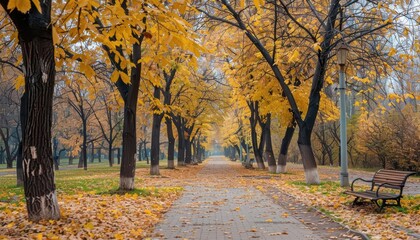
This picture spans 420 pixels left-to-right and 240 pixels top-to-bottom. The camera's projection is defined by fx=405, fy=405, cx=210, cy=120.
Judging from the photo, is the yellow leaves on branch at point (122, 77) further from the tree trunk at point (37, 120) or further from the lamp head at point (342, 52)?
the lamp head at point (342, 52)

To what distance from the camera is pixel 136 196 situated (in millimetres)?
11359

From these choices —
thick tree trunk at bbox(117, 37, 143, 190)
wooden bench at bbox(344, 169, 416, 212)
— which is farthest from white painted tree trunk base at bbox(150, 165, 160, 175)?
wooden bench at bbox(344, 169, 416, 212)

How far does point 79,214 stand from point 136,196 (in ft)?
12.1

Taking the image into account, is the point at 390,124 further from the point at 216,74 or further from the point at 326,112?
the point at 216,74

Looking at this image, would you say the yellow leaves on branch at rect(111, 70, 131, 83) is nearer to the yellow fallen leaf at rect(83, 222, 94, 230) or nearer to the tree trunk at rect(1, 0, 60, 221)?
the tree trunk at rect(1, 0, 60, 221)

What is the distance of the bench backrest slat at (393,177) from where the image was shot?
8.45 m

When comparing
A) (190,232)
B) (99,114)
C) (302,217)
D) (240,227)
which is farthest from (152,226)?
Result: (99,114)

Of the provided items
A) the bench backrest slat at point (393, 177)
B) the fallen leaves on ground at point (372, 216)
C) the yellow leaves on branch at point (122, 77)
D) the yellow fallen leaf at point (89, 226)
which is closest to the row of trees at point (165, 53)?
the yellow leaves on branch at point (122, 77)

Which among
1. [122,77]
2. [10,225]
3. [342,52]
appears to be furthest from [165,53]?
[10,225]

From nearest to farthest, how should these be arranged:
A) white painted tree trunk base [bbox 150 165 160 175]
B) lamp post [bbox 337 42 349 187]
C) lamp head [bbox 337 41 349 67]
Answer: lamp head [bbox 337 41 349 67], lamp post [bbox 337 42 349 187], white painted tree trunk base [bbox 150 165 160 175]

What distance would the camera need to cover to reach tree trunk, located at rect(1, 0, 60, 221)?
680cm

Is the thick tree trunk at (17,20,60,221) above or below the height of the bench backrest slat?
above

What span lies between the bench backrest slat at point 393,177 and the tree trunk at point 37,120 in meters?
6.83

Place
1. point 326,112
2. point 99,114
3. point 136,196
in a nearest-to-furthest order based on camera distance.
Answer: point 136,196 → point 326,112 → point 99,114
